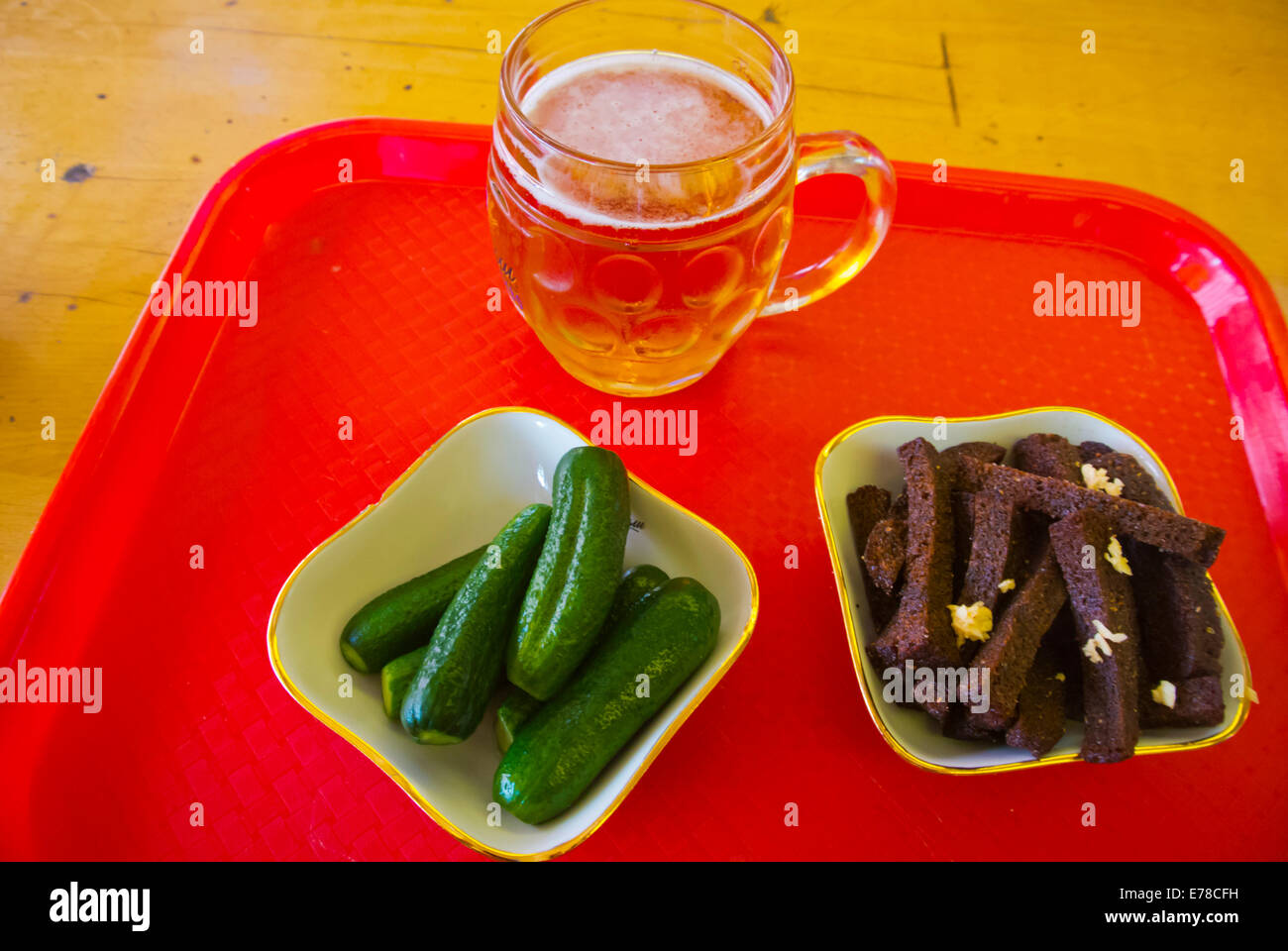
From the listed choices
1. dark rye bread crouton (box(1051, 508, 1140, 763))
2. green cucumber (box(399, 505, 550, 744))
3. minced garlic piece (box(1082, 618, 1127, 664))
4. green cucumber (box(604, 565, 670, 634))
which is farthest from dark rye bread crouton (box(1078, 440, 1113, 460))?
green cucumber (box(399, 505, 550, 744))

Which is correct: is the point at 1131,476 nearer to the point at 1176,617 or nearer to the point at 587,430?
the point at 1176,617

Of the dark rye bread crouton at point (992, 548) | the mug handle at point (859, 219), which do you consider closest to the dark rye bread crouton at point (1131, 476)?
the dark rye bread crouton at point (992, 548)

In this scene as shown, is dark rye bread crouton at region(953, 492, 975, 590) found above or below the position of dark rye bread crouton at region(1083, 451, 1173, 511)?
below

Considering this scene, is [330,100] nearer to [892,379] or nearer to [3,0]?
[3,0]

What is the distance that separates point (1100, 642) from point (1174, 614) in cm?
11

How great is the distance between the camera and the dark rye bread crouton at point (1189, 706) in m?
0.89

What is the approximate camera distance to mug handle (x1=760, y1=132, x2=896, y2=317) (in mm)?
1029

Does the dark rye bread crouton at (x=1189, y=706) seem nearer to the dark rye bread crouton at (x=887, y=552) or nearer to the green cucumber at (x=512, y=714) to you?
the dark rye bread crouton at (x=887, y=552)

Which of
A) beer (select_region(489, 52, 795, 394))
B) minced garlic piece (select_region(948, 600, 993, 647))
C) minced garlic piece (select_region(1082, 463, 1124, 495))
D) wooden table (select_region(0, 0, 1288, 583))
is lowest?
minced garlic piece (select_region(948, 600, 993, 647))

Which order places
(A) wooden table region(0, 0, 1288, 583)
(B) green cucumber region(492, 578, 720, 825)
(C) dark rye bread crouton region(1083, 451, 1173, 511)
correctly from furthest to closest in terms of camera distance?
1. (A) wooden table region(0, 0, 1288, 583)
2. (C) dark rye bread crouton region(1083, 451, 1173, 511)
3. (B) green cucumber region(492, 578, 720, 825)

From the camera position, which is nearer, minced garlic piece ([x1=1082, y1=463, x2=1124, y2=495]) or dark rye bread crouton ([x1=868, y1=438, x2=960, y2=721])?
dark rye bread crouton ([x1=868, y1=438, x2=960, y2=721])

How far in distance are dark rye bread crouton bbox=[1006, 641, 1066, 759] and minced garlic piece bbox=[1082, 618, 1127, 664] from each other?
0.15ft

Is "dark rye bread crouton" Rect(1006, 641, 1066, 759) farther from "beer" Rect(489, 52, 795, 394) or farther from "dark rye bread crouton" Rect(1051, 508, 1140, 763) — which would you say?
"beer" Rect(489, 52, 795, 394)

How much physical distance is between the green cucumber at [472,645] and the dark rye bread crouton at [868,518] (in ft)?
1.15
